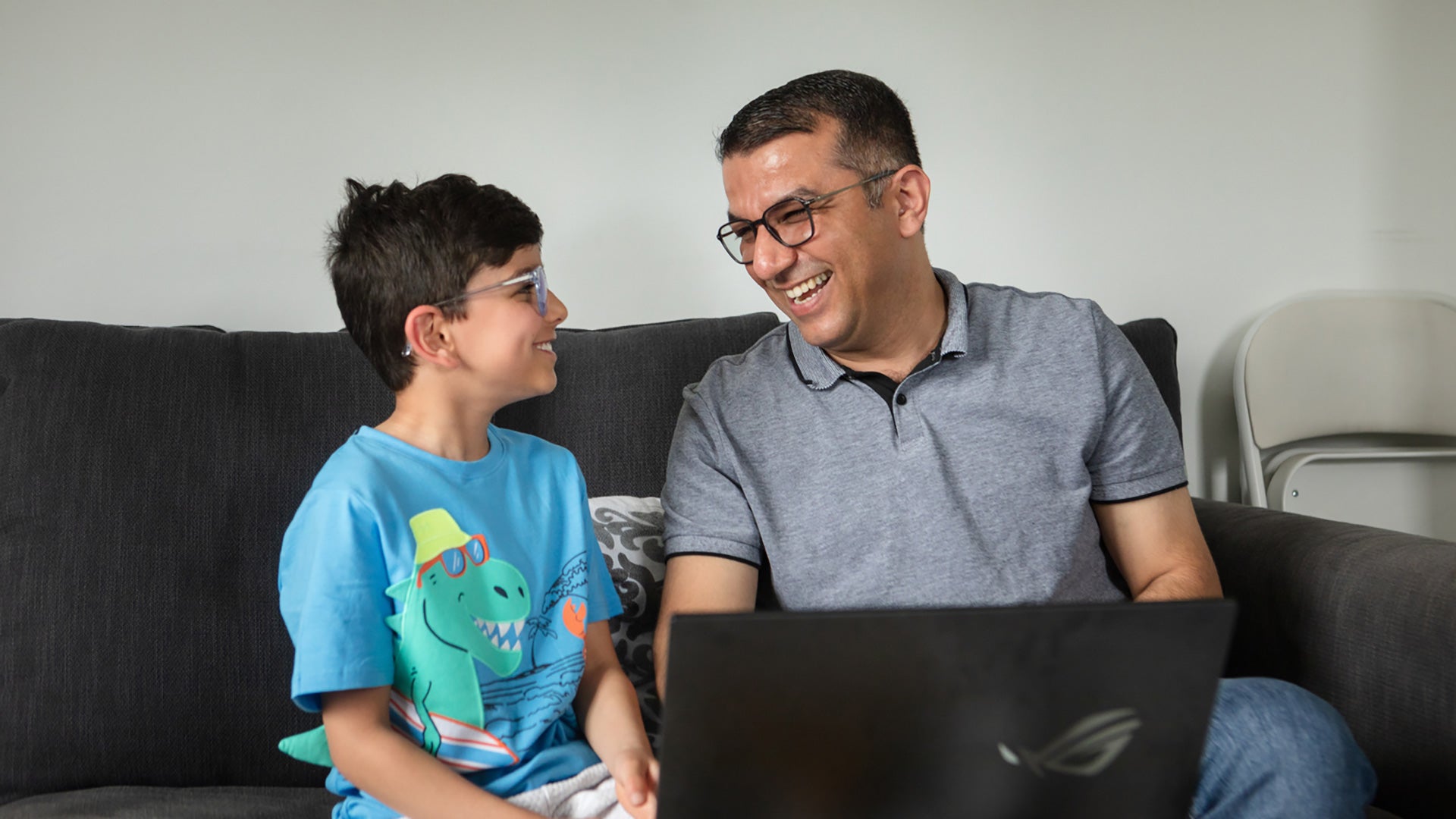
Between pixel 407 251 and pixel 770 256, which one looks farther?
pixel 770 256

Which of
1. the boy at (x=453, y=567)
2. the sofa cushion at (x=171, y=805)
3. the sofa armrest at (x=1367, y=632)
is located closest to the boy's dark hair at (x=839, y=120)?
the boy at (x=453, y=567)

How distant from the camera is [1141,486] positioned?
1397mm

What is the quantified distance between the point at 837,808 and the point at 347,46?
1679mm

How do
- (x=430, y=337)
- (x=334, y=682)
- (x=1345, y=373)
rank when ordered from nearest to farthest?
(x=334, y=682) < (x=430, y=337) < (x=1345, y=373)

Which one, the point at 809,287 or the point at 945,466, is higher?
the point at 809,287

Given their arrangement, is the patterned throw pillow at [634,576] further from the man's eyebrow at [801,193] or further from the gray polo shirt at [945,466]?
the man's eyebrow at [801,193]

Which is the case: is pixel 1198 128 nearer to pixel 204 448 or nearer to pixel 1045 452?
pixel 1045 452

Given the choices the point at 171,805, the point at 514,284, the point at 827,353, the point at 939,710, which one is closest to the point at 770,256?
the point at 827,353

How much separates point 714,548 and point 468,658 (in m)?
0.41

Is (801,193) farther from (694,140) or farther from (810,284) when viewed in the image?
(694,140)

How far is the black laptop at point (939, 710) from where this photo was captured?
0.70 meters

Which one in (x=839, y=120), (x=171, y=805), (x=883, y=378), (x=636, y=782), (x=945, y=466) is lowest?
(x=171, y=805)

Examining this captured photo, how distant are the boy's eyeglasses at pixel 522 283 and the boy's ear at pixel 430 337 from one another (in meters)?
0.01

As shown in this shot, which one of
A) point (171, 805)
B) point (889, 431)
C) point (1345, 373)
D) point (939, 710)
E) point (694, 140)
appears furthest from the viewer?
point (1345, 373)
